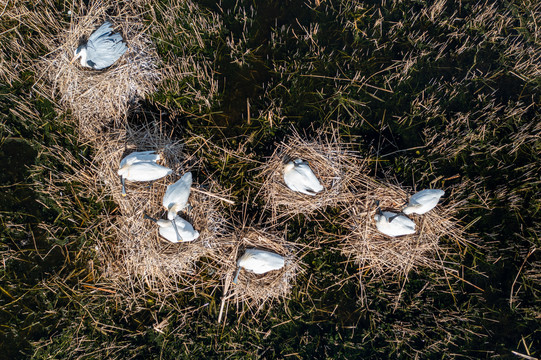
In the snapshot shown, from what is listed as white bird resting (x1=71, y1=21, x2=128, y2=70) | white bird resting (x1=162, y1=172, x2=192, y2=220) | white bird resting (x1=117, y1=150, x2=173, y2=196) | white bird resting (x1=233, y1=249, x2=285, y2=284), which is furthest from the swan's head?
white bird resting (x1=233, y1=249, x2=285, y2=284)

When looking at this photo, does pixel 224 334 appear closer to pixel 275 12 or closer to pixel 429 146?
pixel 429 146

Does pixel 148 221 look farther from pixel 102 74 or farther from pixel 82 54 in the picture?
pixel 82 54

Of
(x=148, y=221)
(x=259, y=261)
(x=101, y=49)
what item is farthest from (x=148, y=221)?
(x=101, y=49)

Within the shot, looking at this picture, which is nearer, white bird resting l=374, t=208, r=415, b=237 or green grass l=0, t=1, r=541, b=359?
white bird resting l=374, t=208, r=415, b=237

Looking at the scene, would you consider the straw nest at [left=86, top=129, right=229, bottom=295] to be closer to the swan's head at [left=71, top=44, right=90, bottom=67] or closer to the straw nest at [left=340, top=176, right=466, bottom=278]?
the swan's head at [left=71, top=44, right=90, bottom=67]

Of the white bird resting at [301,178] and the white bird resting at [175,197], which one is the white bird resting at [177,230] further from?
the white bird resting at [301,178]
